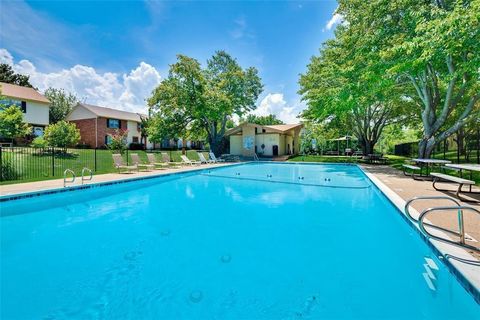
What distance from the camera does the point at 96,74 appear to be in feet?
78.1

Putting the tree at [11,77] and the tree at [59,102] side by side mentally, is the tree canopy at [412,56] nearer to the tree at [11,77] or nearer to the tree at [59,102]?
the tree at [59,102]

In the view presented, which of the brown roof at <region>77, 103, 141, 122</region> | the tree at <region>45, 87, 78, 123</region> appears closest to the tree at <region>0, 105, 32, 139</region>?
the brown roof at <region>77, 103, 141, 122</region>

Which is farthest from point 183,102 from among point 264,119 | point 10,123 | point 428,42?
point 264,119

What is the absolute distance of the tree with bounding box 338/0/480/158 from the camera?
29.4ft

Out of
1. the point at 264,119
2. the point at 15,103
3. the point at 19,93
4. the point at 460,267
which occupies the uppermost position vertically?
the point at 264,119

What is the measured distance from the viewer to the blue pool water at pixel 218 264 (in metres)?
2.91

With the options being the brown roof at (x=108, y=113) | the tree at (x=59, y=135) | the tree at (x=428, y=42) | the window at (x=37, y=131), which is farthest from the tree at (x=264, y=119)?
the tree at (x=59, y=135)

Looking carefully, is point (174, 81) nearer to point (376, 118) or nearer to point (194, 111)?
point (194, 111)

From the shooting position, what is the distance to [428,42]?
30.3 ft

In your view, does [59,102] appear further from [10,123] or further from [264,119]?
[264,119]

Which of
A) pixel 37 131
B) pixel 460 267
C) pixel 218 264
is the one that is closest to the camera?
pixel 460 267

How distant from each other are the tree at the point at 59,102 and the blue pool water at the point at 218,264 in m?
39.6

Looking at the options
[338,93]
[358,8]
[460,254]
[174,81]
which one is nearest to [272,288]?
[460,254]

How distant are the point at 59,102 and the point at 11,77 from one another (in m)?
6.68
